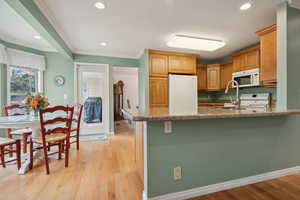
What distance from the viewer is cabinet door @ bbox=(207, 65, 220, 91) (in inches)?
173

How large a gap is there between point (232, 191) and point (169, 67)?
2977mm

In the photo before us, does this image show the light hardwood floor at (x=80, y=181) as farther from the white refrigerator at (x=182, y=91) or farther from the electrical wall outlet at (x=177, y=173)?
the white refrigerator at (x=182, y=91)

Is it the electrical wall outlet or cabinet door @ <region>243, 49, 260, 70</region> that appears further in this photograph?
cabinet door @ <region>243, 49, 260, 70</region>

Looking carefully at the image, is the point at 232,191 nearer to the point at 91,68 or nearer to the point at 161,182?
the point at 161,182

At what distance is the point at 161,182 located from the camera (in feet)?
4.54

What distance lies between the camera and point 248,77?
3330mm

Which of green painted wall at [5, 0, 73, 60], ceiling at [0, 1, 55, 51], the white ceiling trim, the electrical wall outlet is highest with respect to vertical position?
ceiling at [0, 1, 55, 51]

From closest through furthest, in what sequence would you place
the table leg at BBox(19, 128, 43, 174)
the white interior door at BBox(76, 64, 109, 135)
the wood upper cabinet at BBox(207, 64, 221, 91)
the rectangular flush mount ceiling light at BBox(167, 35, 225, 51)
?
the table leg at BBox(19, 128, 43, 174)
the rectangular flush mount ceiling light at BBox(167, 35, 225, 51)
the white interior door at BBox(76, 64, 109, 135)
the wood upper cabinet at BBox(207, 64, 221, 91)

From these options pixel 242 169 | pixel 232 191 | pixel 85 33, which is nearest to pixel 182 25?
pixel 85 33

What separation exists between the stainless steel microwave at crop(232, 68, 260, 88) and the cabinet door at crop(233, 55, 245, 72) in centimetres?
14

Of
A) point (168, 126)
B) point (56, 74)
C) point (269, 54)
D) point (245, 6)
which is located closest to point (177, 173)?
point (168, 126)

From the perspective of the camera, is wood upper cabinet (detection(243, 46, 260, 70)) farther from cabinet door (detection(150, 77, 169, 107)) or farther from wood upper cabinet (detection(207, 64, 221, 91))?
cabinet door (detection(150, 77, 169, 107))

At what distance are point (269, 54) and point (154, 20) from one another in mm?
2058

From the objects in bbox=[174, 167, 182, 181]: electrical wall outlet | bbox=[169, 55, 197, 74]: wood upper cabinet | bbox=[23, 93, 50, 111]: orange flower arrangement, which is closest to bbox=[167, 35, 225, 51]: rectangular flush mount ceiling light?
bbox=[169, 55, 197, 74]: wood upper cabinet
